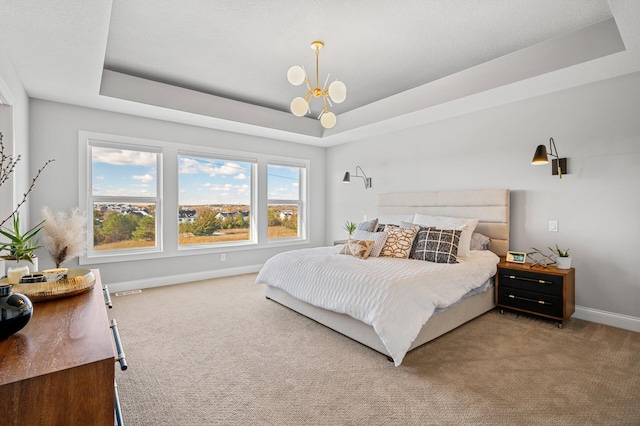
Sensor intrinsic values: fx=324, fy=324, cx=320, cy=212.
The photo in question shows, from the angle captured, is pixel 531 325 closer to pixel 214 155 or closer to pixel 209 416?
pixel 209 416

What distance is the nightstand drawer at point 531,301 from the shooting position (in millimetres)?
3115

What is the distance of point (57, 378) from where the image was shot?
2.88ft

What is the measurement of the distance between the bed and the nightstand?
5.3 inches

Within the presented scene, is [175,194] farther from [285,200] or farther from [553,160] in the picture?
[553,160]

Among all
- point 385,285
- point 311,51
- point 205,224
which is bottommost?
point 385,285

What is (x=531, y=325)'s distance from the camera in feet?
10.5

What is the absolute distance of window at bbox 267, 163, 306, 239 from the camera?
5.90m

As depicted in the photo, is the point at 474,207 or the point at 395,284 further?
the point at 474,207

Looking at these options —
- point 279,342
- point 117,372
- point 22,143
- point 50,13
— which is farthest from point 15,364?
point 22,143

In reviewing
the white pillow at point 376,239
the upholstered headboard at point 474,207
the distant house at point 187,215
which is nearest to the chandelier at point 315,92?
the white pillow at point 376,239

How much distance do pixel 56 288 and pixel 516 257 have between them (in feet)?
12.9

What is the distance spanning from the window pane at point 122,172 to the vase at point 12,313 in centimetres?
367

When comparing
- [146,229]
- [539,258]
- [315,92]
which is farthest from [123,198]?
[539,258]

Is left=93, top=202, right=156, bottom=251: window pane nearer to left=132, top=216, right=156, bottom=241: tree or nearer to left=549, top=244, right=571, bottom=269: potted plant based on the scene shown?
left=132, top=216, right=156, bottom=241: tree
